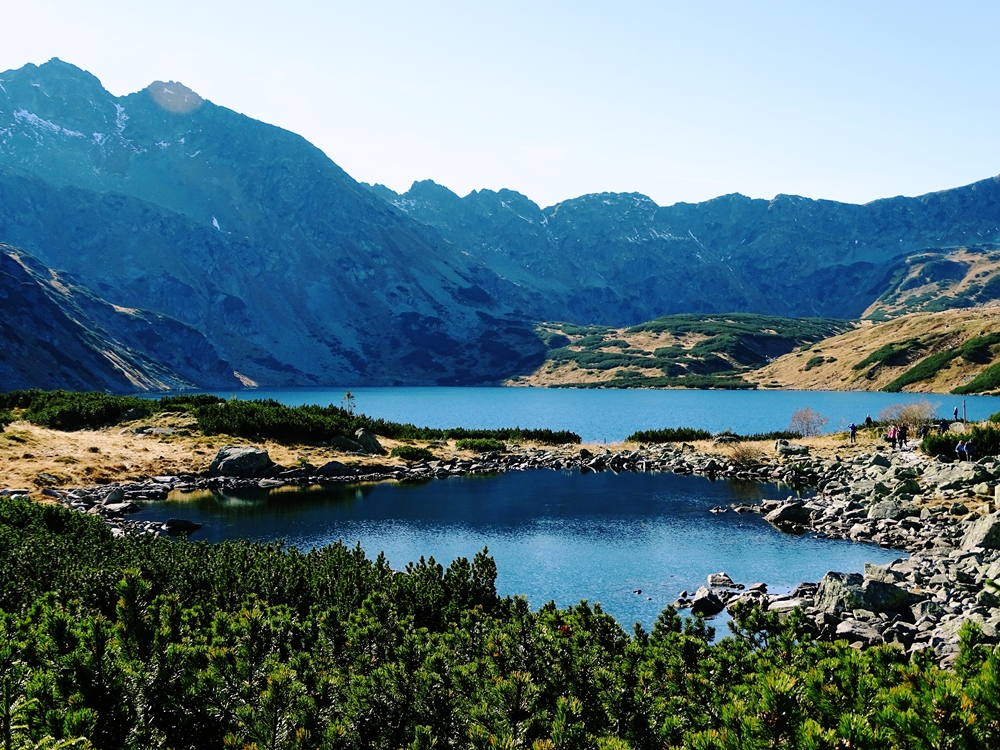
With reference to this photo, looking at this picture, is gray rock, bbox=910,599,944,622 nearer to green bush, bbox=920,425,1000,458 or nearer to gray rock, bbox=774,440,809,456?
green bush, bbox=920,425,1000,458

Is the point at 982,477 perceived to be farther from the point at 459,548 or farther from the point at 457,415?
the point at 457,415

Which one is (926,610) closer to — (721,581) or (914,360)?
(721,581)

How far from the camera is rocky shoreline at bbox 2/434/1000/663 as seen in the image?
2106cm

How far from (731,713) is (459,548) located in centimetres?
2902

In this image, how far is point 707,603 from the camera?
24875 mm

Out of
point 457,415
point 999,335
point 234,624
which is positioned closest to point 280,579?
point 234,624

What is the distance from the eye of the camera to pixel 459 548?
114 ft

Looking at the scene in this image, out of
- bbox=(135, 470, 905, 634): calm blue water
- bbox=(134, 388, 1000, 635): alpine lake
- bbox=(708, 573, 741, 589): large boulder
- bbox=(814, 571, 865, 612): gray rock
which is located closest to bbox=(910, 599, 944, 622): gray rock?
bbox=(814, 571, 865, 612): gray rock

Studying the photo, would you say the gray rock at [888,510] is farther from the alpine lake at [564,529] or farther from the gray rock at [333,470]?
the gray rock at [333,470]

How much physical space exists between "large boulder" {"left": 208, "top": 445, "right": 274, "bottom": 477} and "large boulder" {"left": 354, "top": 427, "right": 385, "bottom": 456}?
10.4m

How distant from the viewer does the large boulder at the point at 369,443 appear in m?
62.4

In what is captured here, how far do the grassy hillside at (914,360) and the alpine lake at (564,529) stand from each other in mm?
109850

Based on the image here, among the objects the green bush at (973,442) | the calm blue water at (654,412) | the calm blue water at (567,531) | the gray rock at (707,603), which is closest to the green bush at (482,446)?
the calm blue water at (567,531)

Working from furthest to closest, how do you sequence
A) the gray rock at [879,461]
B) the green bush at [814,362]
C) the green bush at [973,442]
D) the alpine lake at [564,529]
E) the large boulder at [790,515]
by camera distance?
the green bush at [814,362], the gray rock at [879,461], the green bush at [973,442], the large boulder at [790,515], the alpine lake at [564,529]
